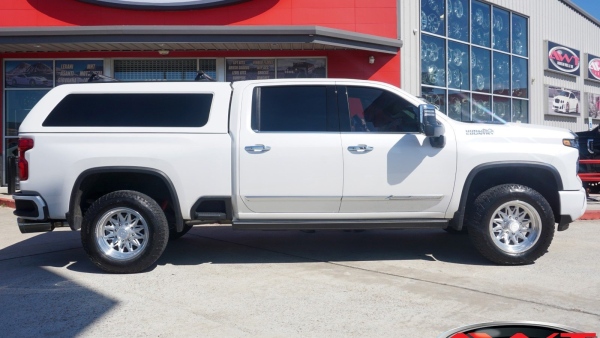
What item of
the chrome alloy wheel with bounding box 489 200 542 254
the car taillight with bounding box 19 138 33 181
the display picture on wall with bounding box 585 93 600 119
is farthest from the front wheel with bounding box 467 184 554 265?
the display picture on wall with bounding box 585 93 600 119

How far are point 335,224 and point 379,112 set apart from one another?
1340 mm

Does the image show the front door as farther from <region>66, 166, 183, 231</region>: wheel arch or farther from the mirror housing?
<region>66, 166, 183, 231</region>: wheel arch

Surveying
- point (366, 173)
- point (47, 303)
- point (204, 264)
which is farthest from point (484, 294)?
point (47, 303)

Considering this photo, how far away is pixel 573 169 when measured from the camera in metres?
6.29

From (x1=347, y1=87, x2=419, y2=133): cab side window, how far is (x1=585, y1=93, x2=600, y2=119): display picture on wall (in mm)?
20482

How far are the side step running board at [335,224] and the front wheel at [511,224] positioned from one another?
40 centimetres

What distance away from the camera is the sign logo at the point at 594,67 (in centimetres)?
2383

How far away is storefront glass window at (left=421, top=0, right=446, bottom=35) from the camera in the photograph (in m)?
15.9

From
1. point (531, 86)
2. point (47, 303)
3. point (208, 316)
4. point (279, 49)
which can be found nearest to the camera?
point (208, 316)

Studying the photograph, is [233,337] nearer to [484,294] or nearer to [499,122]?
[484,294]

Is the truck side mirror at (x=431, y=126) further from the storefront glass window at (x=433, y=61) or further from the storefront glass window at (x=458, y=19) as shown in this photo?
the storefront glass window at (x=458, y=19)

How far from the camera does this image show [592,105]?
952 inches

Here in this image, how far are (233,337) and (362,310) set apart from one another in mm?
1163

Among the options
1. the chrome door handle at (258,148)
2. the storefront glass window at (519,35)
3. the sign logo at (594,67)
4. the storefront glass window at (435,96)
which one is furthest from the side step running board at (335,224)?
the sign logo at (594,67)
